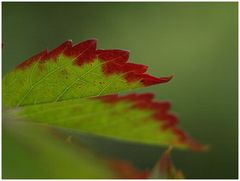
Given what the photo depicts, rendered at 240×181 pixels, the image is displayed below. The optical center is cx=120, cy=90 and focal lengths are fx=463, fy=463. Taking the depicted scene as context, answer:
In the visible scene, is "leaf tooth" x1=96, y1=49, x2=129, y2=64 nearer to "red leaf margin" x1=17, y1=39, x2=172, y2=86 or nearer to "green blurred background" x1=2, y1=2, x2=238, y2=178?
"red leaf margin" x1=17, y1=39, x2=172, y2=86

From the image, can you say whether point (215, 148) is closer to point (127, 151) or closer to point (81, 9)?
point (127, 151)

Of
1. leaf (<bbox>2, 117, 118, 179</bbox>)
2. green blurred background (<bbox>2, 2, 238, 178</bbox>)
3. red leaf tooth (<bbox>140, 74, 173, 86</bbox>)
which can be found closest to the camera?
leaf (<bbox>2, 117, 118, 179</bbox>)

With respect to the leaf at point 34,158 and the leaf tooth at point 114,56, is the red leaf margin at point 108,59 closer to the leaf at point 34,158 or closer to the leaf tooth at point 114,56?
the leaf tooth at point 114,56

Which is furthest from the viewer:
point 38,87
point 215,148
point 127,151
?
point 215,148

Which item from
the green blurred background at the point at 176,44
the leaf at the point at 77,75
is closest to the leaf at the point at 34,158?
the leaf at the point at 77,75

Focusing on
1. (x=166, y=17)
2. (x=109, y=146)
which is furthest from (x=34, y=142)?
(x=166, y=17)

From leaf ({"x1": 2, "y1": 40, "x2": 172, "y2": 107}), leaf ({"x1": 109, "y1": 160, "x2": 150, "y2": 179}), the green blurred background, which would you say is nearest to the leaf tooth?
leaf ({"x1": 2, "y1": 40, "x2": 172, "y2": 107})
